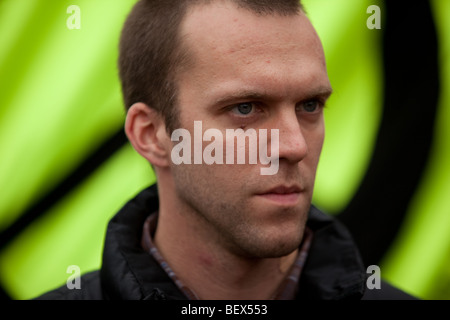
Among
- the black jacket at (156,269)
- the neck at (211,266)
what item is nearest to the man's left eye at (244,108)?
the neck at (211,266)

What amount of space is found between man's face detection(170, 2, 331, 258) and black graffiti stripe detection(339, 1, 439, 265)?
1.10 meters

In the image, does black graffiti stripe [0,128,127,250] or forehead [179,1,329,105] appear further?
black graffiti stripe [0,128,127,250]

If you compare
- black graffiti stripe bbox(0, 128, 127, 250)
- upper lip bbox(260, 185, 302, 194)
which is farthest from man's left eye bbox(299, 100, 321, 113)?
black graffiti stripe bbox(0, 128, 127, 250)

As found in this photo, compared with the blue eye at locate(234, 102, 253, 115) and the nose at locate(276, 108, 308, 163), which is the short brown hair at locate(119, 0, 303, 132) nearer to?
the blue eye at locate(234, 102, 253, 115)

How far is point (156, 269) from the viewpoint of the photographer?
186cm

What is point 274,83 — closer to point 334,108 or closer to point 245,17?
point 245,17

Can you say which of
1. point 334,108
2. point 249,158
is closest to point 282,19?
point 249,158

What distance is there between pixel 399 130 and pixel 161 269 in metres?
1.58

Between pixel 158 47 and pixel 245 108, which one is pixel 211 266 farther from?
pixel 158 47

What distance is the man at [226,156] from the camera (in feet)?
5.57

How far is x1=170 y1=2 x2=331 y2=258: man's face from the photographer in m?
1.68

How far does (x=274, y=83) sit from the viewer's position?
66.1 inches

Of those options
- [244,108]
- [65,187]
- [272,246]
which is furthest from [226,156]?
[65,187]

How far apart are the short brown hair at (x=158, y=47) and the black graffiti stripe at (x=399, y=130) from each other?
44.2 inches
